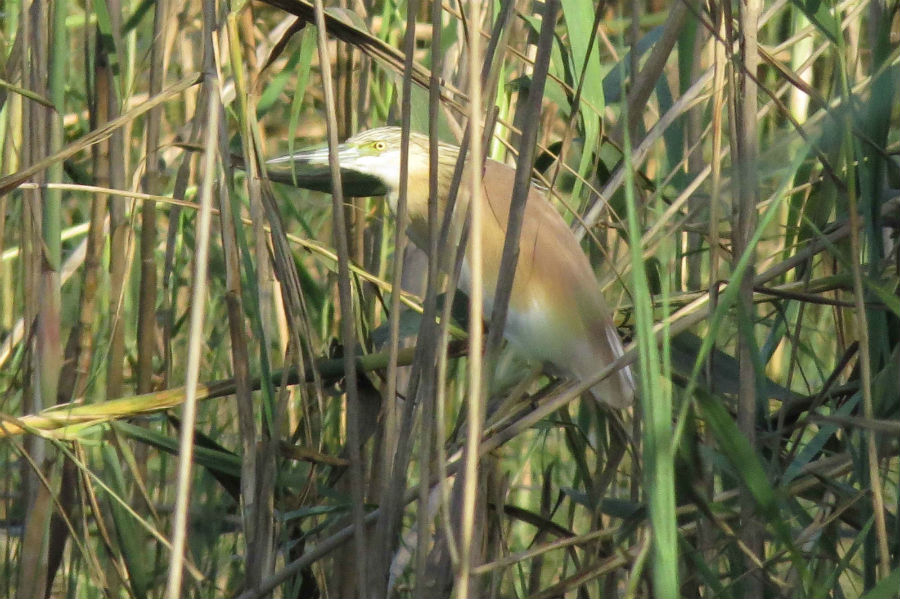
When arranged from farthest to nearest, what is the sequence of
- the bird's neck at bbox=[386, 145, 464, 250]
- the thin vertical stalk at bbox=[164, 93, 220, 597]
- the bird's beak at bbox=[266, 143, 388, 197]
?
the bird's neck at bbox=[386, 145, 464, 250] → the bird's beak at bbox=[266, 143, 388, 197] → the thin vertical stalk at bbox=[164, 93, 220, 597]

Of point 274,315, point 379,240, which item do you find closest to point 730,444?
point 379,240

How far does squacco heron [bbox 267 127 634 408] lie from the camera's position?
4.28ft

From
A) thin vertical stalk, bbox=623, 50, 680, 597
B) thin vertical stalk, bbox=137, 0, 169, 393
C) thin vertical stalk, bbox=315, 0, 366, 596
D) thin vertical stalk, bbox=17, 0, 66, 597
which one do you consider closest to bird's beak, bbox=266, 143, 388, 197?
thin vertical stalk, bbox=137, 0, 169, 393

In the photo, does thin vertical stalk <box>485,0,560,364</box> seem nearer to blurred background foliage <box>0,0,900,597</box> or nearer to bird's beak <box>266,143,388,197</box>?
blurred background foliage <box>0,0,900,597</box>

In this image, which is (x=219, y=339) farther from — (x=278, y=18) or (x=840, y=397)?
(x=278, y=18)

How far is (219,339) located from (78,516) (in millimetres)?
347

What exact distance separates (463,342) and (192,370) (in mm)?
526

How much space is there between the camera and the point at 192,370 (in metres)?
0.81

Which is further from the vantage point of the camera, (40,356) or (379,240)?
(379,240)

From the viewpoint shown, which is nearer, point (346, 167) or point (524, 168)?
point (524, 168)

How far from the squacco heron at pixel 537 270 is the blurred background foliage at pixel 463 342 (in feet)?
0.14

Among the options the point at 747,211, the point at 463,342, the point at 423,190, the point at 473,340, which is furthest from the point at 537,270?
the point at 473,340

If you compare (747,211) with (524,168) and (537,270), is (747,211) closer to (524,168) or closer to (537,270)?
(524,168)

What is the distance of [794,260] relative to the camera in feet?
3.39
